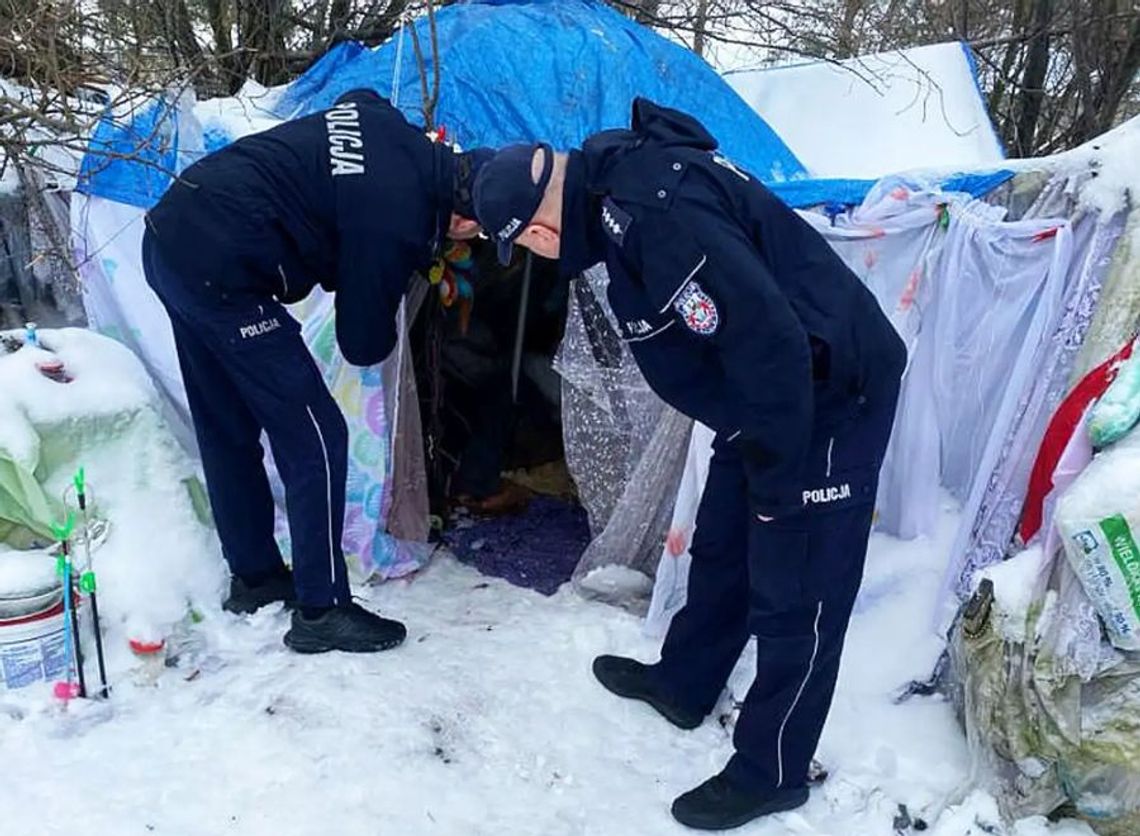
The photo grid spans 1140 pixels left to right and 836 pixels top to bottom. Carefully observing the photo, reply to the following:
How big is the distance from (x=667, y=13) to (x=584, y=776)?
244 inches

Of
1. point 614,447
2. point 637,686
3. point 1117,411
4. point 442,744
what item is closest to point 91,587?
point 442,744

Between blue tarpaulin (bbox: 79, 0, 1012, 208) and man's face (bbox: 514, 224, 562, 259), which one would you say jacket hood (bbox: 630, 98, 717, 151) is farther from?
blue tarpaulin (bbox: 79, 0, 1012, 208)

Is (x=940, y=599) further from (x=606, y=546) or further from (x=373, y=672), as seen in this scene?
(x=373, y=672)

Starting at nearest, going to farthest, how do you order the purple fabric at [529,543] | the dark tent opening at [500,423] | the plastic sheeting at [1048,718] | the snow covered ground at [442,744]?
the plastic sheeting at [1048,718] < the snow covered ground at [442,744] < the purple fabric at [529,543] < the dark tent opening at [500,423]

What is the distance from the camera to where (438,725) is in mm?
2576

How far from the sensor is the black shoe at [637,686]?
263cm

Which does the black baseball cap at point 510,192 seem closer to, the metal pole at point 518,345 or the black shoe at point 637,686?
the black shoe at point 637,686

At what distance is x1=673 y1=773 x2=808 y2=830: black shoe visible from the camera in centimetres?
226

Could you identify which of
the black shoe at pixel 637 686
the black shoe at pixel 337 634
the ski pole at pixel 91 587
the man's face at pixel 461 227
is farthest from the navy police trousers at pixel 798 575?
the ski pole at pixel 91 587

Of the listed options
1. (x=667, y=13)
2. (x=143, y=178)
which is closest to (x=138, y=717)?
(x=143, y=178)

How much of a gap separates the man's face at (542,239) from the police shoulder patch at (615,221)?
128mm

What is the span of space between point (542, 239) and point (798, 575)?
0.91 meters

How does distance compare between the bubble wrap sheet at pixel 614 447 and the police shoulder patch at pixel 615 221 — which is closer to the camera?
the police shoulder patch at pixel 615 221

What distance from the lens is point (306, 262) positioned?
2600mm
